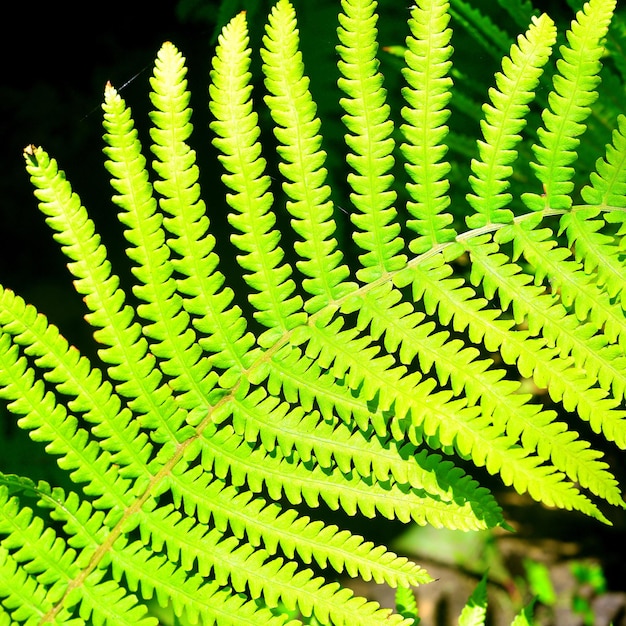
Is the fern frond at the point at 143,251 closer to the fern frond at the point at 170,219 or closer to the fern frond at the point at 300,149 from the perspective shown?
the fern frond at the point at 170,219

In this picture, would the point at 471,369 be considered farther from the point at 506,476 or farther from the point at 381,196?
the point at 381,196

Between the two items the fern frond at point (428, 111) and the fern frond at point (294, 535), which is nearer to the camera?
the fern frond at point (428, 111)

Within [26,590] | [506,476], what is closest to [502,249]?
[506,476]

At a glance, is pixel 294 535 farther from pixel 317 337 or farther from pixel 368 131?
pixel 368 131

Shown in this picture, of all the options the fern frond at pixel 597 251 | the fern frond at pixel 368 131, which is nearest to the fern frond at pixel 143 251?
Result: the fern frond at pixel 368 131

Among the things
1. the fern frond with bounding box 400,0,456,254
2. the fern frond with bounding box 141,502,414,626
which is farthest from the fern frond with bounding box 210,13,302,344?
the fern frond with bounding box 141,502,414,626

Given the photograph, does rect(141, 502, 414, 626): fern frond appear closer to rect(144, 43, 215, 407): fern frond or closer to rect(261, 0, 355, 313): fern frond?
rect(144, 43, 215, 407): fern frond
